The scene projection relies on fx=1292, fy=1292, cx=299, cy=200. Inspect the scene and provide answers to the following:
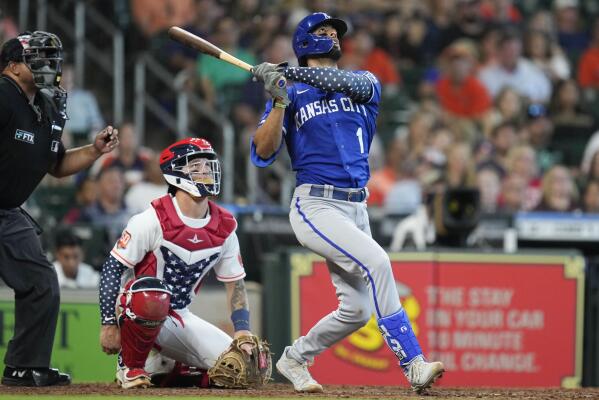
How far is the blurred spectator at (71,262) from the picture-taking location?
10.5m

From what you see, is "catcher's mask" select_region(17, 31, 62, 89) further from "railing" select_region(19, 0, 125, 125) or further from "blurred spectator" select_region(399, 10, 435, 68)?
"blurred spectator" select_region(399, 10, 435, 68)

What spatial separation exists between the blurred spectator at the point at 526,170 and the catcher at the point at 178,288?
6.63 metres

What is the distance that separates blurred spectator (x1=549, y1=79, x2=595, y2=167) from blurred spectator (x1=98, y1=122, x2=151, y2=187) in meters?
5.61

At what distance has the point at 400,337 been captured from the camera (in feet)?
22.8

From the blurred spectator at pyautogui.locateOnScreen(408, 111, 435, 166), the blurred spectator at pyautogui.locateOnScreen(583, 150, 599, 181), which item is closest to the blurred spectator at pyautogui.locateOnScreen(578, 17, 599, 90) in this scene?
the blurred spectator at pyautogui.locateOnScreen(583, 150, 599, 181)

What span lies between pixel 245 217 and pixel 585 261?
9.65 ft

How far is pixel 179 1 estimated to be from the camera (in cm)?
1439

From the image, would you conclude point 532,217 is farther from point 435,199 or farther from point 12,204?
point 12,204

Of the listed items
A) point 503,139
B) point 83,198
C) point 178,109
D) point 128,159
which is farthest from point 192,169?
point 503,139

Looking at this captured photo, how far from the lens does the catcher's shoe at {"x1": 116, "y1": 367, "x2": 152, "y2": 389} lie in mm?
7293

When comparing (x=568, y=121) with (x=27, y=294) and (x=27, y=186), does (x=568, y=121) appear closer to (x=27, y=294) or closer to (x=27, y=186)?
(x=27, y=186)

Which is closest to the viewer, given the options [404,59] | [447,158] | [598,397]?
[598,397]

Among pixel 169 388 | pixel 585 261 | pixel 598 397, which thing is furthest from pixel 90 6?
pixel 598 397

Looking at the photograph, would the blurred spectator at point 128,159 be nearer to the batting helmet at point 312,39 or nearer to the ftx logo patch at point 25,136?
the ftx logo patch at point 25,136
